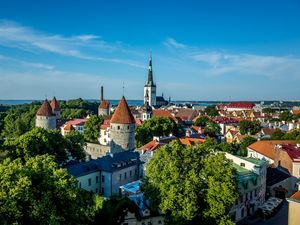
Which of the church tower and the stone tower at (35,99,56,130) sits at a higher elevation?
the church tower

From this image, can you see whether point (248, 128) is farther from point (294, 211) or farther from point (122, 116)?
point (294, 211)

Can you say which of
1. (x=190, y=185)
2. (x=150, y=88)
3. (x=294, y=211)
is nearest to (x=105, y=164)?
(x=190, y=185)

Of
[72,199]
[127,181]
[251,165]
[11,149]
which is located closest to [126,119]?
[127,181]

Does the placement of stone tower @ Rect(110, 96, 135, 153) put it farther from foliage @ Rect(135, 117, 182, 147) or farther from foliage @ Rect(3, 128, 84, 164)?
foliage @ Rect(135, 117, 182, 147)

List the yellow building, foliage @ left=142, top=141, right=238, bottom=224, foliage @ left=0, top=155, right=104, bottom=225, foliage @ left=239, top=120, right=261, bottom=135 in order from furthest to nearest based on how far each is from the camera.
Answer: foliage @ left=239, top=120, right=261, bottom=135
foliage @ left=142, top=141, right=238, bottom=224
the yellow building
foliage @ left=0, top=155, right=104, bottom=225

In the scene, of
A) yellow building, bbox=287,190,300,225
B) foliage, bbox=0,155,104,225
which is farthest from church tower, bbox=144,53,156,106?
foliage, bbox=0,155,104,225

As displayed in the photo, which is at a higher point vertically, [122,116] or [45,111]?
[122,116]

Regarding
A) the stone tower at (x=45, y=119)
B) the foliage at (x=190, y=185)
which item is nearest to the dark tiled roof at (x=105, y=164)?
the foliage at (x=190, y=185)
